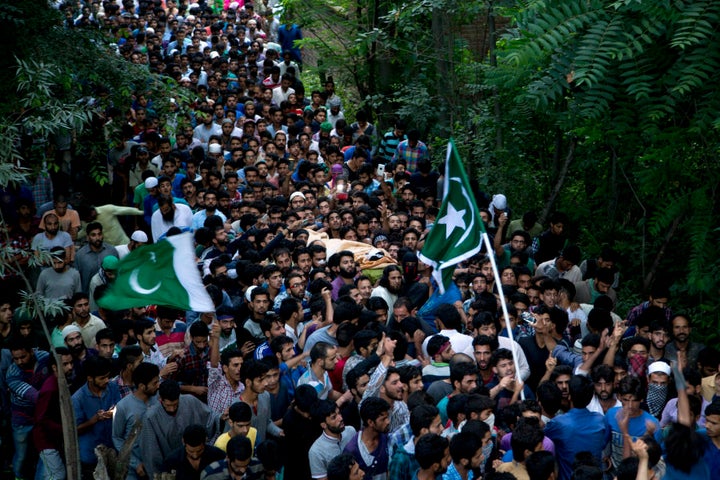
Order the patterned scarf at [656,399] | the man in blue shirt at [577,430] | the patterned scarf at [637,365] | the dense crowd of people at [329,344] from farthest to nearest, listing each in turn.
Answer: the patterned scarf at [637,365]
the patterned scarf at [656,399]
the dense crowd of people at [329,344]
the man in blue shirt at [577,430]

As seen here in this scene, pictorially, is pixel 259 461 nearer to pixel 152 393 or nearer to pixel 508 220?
pixel 152 393

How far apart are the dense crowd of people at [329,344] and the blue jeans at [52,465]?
0.07 ft

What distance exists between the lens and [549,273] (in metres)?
13.4

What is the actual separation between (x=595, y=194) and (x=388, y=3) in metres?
7.58

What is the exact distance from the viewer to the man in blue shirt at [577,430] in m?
8.15

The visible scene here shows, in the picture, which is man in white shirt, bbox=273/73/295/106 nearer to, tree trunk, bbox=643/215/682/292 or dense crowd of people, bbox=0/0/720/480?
dense crowd of people, bbox=0/0/720/480

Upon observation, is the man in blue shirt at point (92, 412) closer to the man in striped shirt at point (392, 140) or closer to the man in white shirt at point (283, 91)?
the man in striped shirt at point (392, 140)

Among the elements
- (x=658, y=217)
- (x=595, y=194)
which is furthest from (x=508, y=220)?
(x=658, y=217)

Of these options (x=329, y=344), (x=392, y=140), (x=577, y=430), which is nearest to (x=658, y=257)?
(x=329, y=344)

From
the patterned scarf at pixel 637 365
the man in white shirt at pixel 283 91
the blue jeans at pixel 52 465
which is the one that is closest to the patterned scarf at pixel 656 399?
the patterned scarf at pixel 637 365

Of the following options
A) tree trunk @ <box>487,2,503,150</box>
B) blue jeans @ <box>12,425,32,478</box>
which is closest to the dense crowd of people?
blue jeans @ <box>12,425,32,478</box>

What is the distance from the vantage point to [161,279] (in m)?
8.59

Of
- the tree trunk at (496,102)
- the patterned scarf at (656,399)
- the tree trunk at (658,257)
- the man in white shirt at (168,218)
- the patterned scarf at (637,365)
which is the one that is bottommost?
the tree trunk at (658,257)

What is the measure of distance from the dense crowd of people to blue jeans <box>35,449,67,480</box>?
2cm
